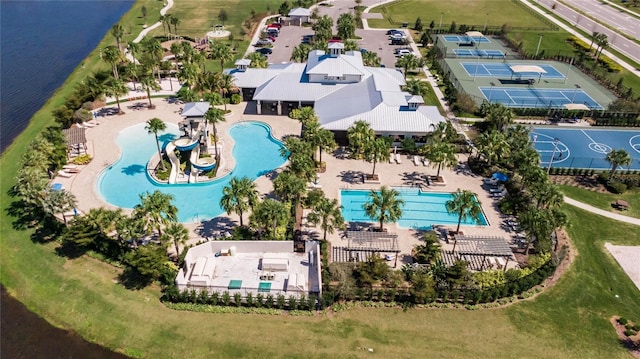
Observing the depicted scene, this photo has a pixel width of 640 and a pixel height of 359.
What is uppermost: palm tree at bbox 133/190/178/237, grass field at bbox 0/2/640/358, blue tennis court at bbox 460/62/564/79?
palm tree at bbox 133/190/178/237

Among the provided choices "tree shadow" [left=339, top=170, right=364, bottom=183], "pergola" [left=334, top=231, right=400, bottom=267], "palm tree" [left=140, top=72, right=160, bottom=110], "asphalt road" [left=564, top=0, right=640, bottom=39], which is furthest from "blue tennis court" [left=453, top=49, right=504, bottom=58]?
"pergola" [left=334, top=231, right=400, bottom=267]

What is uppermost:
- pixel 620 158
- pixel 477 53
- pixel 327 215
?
pixel 327 215

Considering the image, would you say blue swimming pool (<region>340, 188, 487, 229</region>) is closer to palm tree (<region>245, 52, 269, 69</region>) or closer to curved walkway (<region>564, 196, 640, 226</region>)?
curved walkway (<region>564, 196, 640, 226</region>)

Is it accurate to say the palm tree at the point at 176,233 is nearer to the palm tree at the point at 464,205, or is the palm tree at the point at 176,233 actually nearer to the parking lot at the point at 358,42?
the palm tree at the point at 464,205

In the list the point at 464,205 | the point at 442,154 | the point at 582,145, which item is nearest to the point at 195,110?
the point at 442,154

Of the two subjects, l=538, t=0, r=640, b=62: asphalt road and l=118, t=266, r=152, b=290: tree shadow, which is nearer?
l=118, t=266, r=152, b=290: tree shadow

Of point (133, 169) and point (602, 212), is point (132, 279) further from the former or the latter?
point (602, 212)

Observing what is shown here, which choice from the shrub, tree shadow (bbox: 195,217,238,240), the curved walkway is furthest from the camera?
the shrub
